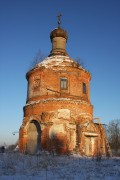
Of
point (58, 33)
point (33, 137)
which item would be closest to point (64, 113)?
point (33, 137)

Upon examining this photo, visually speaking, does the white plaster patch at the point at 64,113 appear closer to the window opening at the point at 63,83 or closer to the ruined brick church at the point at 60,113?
the ruined brick church at the point at 60,113

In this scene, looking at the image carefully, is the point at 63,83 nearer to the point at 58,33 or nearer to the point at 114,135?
the point at 58,33

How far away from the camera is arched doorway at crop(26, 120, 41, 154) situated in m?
17.1

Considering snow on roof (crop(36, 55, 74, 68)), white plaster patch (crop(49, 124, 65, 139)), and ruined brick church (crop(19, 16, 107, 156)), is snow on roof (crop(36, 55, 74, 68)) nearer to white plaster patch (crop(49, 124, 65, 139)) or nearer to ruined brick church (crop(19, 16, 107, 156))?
ruined brick church (crop(19, 16, 107, 156))

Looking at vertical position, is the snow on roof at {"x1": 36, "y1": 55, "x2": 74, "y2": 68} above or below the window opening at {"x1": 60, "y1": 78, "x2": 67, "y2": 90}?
above

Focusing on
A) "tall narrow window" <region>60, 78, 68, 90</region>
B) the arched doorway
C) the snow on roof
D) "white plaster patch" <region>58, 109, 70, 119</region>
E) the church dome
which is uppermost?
the church dome

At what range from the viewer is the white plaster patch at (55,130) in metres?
16.5

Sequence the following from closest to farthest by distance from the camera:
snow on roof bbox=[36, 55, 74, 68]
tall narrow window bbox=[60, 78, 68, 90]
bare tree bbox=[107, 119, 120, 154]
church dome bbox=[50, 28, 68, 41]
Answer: tall narrow window bbox=[60, 78, 68, 90] → snow on roof bbox=[36, 55, 74, 68] → church dome bbox=[50, 28, 68, 41] → bare tree bbox=[107, 119, 120, 154]

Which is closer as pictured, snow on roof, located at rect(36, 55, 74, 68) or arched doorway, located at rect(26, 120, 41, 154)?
arched doorway, located at rect(26, 120, 41, 154)

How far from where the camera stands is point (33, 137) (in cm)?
1738

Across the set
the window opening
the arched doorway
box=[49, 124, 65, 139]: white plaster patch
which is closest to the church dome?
the window opening

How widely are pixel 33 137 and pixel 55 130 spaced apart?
183 centimetres

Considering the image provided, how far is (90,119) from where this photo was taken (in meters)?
18.4

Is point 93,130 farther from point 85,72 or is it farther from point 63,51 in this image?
point 63,51
